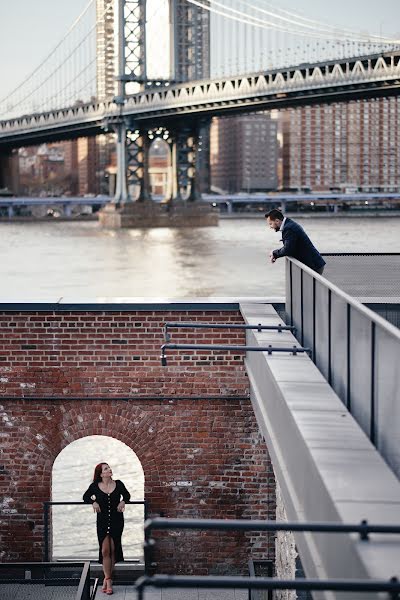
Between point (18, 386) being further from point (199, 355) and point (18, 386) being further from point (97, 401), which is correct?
point (199, 355)

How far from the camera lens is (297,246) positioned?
9.95 meters

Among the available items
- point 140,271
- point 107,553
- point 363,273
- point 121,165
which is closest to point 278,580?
point 107,553

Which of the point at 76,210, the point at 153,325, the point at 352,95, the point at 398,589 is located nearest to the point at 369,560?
the point at 398,589

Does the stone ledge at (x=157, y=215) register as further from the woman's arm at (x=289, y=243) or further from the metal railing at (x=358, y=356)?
the metal railing at (x=358, y=356)

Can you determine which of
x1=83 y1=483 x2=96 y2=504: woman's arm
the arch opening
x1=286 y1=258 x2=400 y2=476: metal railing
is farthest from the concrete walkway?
x1=286 y1=258 x2=400 y2=476: metal railing

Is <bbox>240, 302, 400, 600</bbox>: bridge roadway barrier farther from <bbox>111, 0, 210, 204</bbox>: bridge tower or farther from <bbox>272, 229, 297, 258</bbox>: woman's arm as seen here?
<bbox>111, 0, 210, 204</bbox>: bridge tower

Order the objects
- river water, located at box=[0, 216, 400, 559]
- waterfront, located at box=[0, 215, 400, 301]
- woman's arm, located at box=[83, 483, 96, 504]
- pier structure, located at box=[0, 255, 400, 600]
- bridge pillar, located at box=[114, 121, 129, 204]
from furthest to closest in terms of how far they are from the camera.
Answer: bridge pillar, located at box=[114, 121, 129, 204] → waterfront, located at box=[0, 215, 400, 301] → river water, located at box=[0, 216, 400, 559] → pier structure, located at box=[0, 255, 400, 600] → woman's arm, located at box=[83, 483, 96, 504]

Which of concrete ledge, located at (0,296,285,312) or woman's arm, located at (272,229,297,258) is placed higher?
woman's arm, located at (272,229,297,258)

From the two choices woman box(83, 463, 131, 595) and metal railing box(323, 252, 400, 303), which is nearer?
woman box(83, 463, 131, 595)

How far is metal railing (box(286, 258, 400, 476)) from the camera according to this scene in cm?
572

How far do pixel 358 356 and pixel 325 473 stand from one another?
147 cm

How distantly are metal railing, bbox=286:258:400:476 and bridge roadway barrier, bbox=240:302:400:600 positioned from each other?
4.3 inches

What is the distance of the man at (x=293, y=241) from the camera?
9656mm

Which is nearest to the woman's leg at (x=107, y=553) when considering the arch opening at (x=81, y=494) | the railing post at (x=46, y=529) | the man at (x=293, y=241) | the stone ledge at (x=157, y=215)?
the railing post at (x=46, y=529)
